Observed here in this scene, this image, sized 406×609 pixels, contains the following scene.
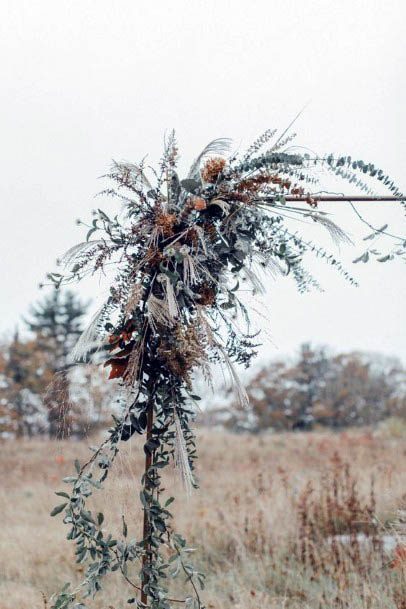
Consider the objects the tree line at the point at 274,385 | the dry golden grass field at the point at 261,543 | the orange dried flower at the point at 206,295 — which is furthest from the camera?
the tree line at the point at 274,385

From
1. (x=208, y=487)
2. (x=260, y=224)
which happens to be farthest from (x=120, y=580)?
(x=208, y=487)

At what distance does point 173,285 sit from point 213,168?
0.55 metres

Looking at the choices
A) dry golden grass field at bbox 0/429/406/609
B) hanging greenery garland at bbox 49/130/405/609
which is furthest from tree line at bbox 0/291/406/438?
hanging greenery garland at bbox 49/130/405/609

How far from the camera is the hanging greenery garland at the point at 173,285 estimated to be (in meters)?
2.77

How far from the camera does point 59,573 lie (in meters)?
5.65

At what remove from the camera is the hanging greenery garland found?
2.77 meters

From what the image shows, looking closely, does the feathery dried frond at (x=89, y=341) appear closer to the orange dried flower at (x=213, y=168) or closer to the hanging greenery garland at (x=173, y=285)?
the hanging greenery garland at (x=173, y=285)

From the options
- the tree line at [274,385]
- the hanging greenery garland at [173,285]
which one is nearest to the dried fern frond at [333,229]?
the hanging greenery garland at [173,285]

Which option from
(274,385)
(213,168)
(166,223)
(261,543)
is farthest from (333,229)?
(274,385)

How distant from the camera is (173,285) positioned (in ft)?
9.06

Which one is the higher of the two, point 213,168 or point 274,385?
point 274,385

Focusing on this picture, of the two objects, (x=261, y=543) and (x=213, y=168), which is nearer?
(x=213, y=168)

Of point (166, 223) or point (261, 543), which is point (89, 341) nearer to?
point (166, 223)

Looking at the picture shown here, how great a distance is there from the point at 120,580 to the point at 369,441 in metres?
11.1
